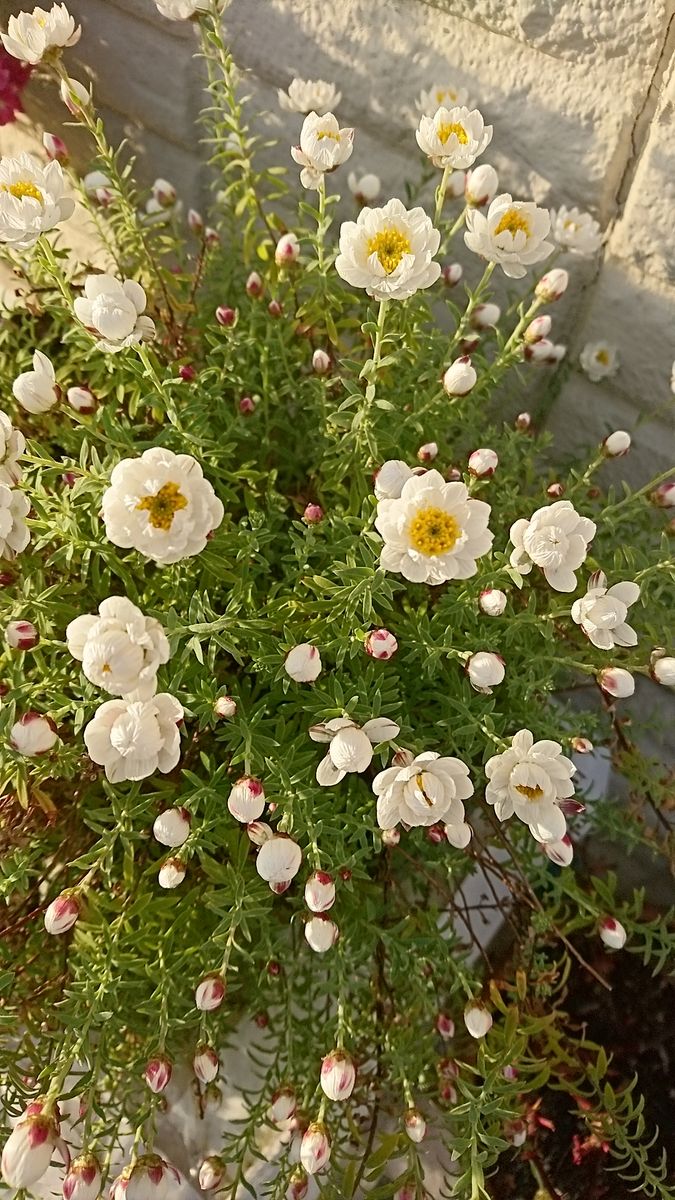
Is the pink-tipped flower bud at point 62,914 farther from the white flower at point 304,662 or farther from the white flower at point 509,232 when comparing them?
the white flower at point 509,232

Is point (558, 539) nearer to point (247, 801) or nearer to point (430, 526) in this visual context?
point (430, 526)

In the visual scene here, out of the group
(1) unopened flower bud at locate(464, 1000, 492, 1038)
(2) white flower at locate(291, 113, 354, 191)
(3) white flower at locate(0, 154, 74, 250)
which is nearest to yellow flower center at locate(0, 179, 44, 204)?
(3) white flower at locate(0, 154, 74, 250)

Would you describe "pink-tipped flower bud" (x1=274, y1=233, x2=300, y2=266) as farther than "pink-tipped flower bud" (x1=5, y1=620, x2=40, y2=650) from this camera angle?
Yes

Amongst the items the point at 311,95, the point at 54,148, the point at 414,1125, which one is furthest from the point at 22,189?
the point at 414,1125

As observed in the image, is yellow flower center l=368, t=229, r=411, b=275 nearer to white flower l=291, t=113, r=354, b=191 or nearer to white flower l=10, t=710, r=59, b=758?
white flower l=291, t=113, r=354, b=191

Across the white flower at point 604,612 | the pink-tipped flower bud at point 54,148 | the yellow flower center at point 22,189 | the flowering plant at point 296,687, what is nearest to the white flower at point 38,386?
the flowering plant at point 296,687

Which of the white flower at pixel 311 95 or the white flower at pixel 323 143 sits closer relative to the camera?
the white flower at pixel 323 143
